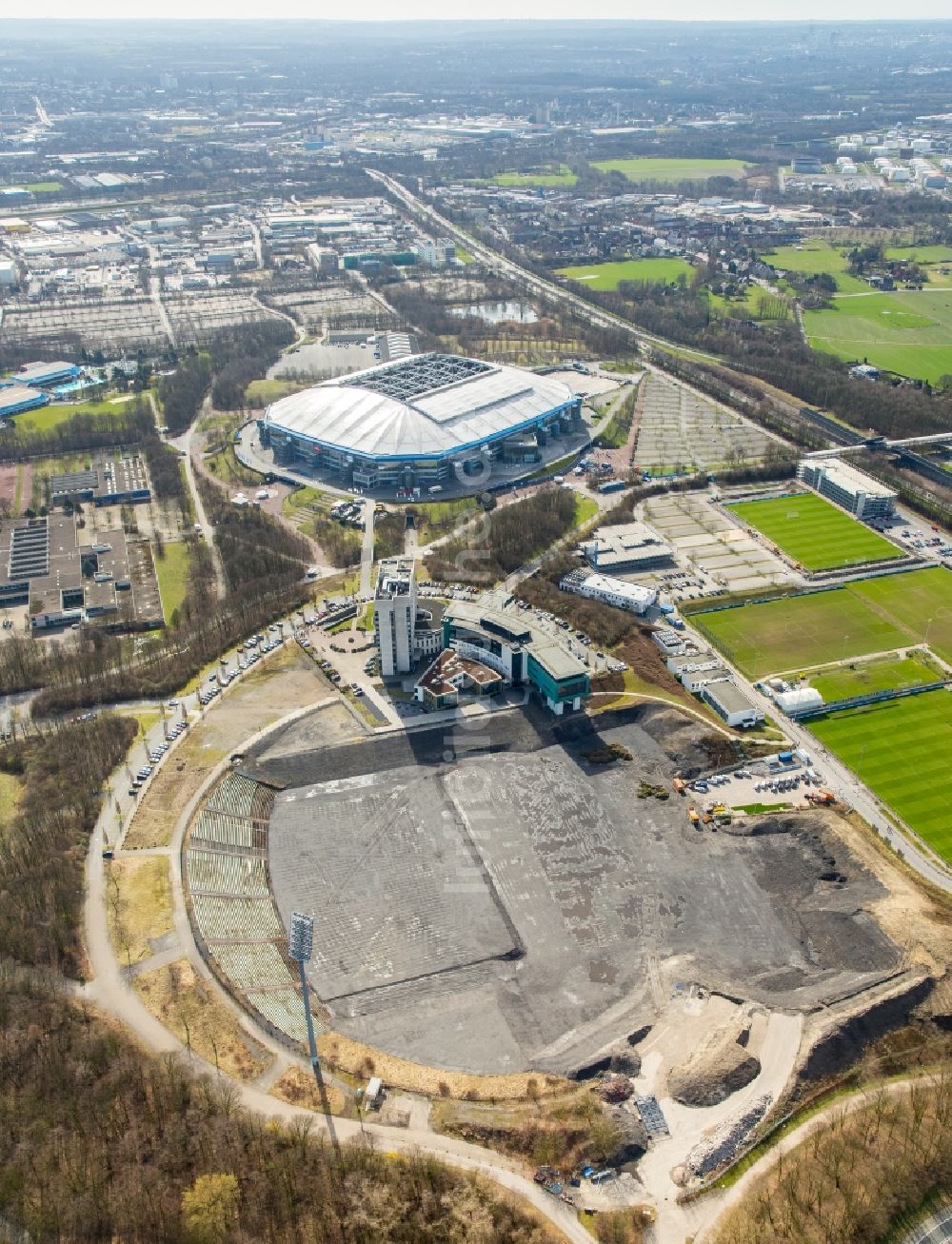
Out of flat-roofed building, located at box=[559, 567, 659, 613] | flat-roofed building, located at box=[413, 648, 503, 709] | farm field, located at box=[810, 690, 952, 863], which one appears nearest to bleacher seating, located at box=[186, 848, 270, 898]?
flat-roofed building, located at box=[413, 648, 503, 709]

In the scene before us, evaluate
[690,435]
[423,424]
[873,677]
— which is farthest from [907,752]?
[423,424]

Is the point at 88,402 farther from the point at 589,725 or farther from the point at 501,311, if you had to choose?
the point at 589,725

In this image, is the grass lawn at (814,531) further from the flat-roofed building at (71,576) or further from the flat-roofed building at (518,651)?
the flat-roofed building at (71,576)

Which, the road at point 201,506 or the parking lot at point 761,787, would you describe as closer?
the parking lot at point 761,787

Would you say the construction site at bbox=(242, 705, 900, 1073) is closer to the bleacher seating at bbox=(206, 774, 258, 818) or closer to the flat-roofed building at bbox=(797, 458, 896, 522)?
the bleacher seating at bbox=(206, 774, 258, 818)

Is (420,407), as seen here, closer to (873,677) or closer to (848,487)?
(848,487)

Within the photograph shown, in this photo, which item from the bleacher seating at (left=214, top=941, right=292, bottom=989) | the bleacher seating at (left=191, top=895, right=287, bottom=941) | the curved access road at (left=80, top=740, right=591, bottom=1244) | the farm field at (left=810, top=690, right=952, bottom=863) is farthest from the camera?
the farm field at (left=810, top=690, right=952, bottom=863)

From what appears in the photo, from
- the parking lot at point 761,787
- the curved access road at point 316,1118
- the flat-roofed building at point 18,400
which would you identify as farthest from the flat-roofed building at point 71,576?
the parking lot at point 761,787
